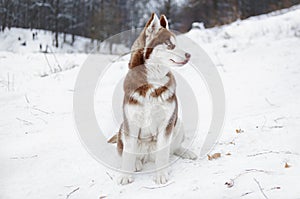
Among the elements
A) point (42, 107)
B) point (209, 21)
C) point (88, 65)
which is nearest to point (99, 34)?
point (209, 21)

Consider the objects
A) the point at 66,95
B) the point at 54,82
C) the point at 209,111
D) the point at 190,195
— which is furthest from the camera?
the point at 54,82

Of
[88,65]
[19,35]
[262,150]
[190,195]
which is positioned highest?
[19,35]

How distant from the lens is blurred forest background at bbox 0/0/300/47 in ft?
46.9

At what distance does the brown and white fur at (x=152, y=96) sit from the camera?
234 centimetres

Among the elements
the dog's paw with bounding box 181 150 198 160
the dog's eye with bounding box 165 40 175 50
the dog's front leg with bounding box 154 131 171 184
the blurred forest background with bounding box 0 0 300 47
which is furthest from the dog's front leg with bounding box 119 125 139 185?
the blurred forest background with bounding box 0 0 300 47

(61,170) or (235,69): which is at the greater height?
(235,69)

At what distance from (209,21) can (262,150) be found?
14914 mm

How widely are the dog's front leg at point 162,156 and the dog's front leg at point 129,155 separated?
213mm

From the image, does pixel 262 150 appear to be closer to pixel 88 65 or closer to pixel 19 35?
pixel 88 65

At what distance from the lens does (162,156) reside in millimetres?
2520

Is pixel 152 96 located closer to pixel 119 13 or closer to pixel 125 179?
pixel 125 179

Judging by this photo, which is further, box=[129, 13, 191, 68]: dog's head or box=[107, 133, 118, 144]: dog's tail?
box=[107, 133, 118, 144]: dog's tail

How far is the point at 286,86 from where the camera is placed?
4.58m

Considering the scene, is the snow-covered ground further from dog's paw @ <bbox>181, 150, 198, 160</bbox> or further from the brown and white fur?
the brown and white fur
